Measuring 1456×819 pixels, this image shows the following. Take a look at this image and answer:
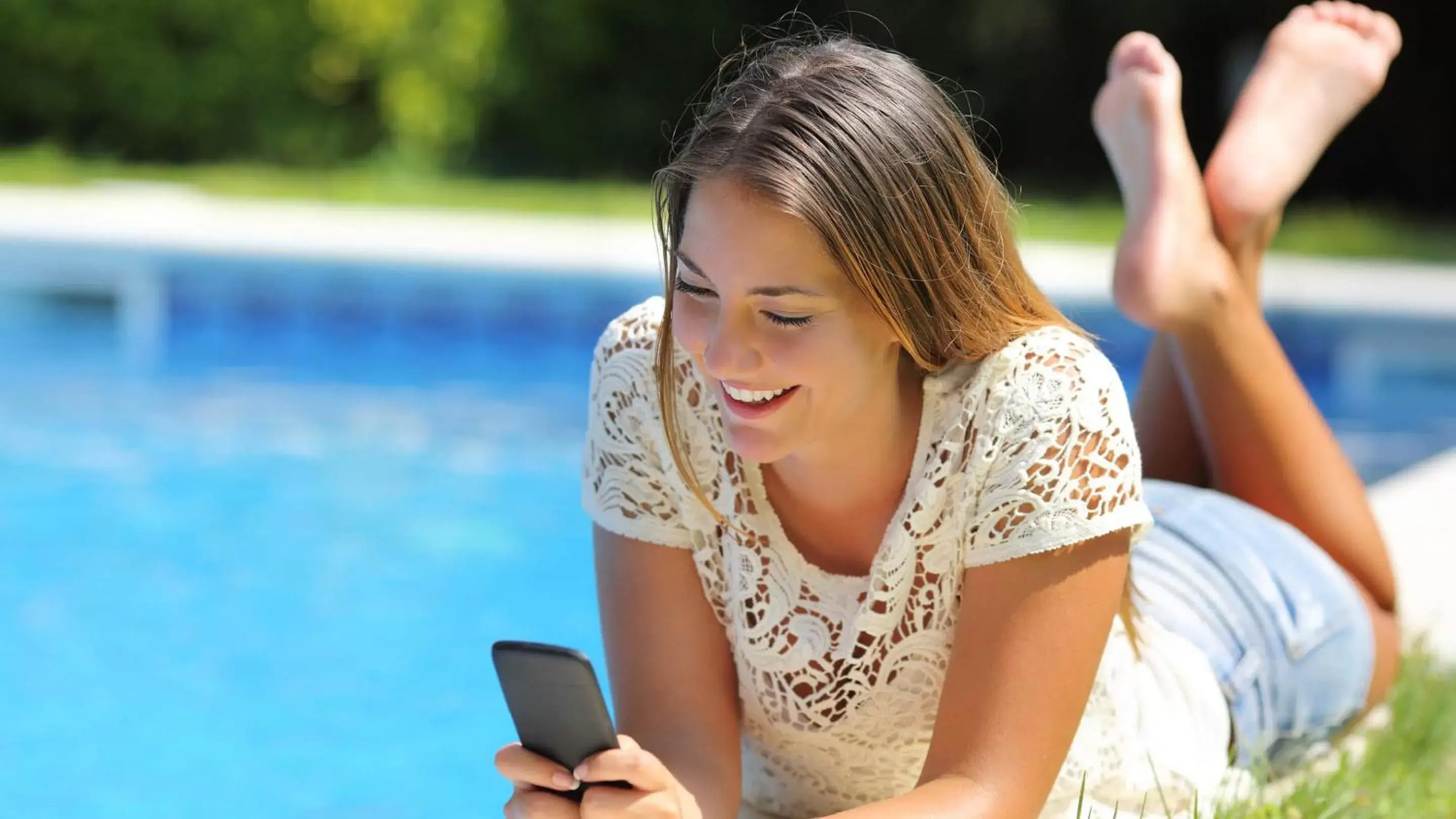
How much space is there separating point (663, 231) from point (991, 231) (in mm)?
455

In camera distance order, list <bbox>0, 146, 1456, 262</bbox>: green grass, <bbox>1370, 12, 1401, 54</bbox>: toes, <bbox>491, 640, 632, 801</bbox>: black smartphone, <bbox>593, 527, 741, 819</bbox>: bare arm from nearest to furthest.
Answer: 1. <bbox>491, 640, 632, 801</bbox>: black smartphone
2. <bbox>593, 527, 741, 819</bbox>: bare arm
3. <bbox>1370, 12, 1401, 54</bbox>: toes
4. <bbox>0, 146, 1456, 262</bbox>: green grass

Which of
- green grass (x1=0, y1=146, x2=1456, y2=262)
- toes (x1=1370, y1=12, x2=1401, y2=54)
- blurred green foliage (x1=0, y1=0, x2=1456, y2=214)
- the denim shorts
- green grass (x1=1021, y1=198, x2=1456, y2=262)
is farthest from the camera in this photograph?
blurred green foliage (x1=0, y1=0, x2=1456, y2=214)

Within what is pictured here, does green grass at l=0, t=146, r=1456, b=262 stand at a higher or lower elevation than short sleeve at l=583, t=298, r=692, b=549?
higher

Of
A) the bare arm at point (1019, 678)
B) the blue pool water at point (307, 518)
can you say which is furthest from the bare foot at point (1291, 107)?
the blue pool water at point (307, 518)

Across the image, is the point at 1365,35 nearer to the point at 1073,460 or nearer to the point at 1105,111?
the point at 1105,111

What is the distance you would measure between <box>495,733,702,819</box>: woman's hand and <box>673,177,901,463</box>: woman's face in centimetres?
42

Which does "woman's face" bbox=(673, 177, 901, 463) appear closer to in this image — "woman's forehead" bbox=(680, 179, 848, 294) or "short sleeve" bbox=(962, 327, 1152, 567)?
"woman's forehead" bbox=(680, 179, 848, 294)

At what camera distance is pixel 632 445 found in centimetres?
236

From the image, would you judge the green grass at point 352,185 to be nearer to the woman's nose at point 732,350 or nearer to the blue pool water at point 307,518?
the blue pool water at point 307,518

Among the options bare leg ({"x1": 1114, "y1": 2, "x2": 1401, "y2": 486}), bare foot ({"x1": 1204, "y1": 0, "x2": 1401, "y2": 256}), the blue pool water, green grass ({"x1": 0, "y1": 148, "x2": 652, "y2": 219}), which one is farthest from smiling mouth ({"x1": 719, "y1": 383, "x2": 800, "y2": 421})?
green grass ({"x1": 0, "y1": 148, "x2": 652, "y2": 219})

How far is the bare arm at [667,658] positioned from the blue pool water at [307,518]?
6.53 ft

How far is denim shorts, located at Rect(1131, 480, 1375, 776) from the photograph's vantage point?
2844 millimetres

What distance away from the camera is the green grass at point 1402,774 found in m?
2.66

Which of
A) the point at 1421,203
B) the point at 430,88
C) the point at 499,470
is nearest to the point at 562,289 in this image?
the point at 499,470
